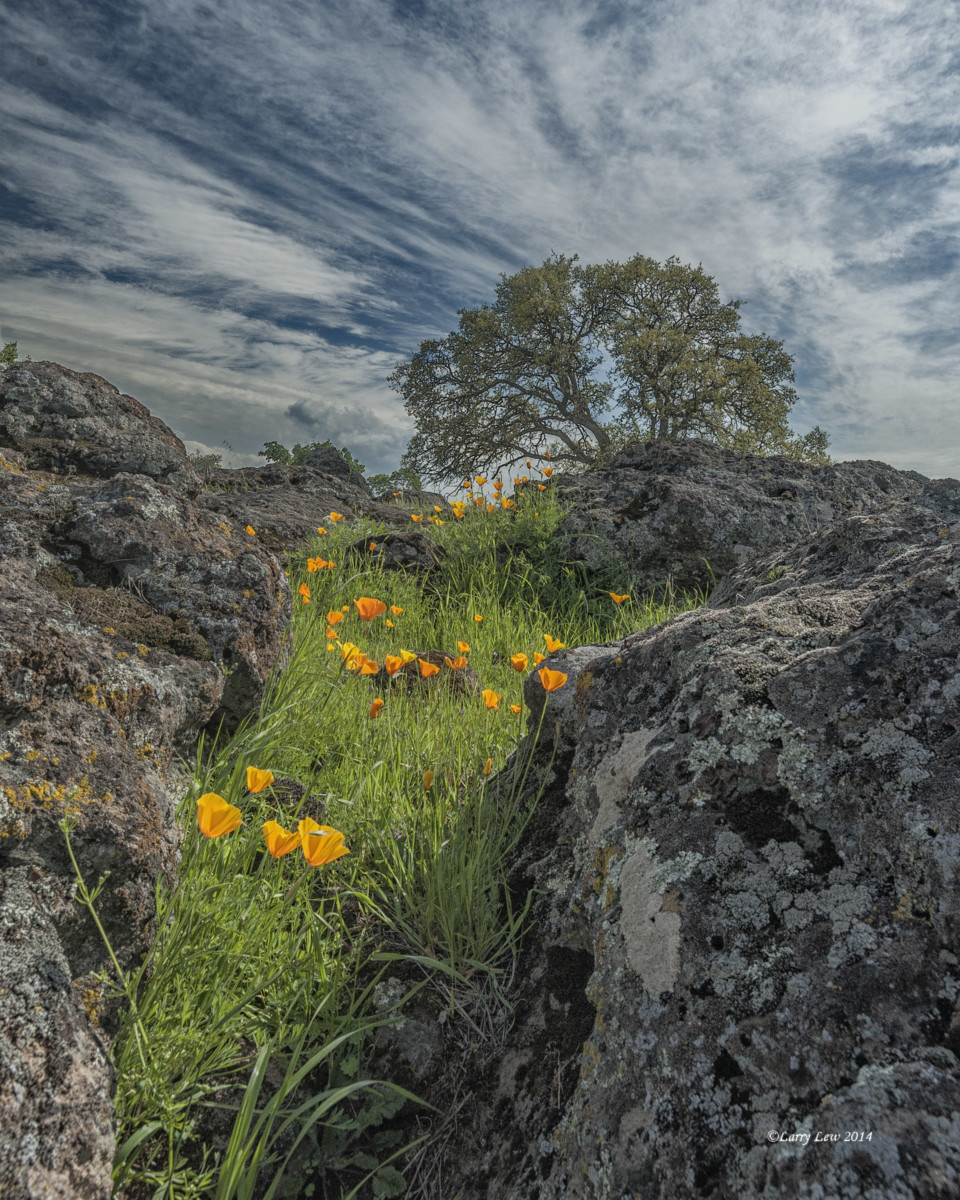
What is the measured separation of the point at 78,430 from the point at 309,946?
4.61 metres

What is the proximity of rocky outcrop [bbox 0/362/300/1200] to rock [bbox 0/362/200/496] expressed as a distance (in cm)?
114

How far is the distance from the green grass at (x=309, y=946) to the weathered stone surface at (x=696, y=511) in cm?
381

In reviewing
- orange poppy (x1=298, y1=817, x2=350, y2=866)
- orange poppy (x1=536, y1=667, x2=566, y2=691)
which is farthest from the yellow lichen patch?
orange poppy (x1=536, y1=667, x2=566, y2=691)

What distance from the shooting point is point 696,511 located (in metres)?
6.71

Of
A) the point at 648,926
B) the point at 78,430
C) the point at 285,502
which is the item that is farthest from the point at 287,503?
the point at 648,926

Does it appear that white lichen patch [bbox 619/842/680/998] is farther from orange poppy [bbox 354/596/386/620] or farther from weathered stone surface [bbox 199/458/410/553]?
weathered stone surface [bbox 199/458/410/553]

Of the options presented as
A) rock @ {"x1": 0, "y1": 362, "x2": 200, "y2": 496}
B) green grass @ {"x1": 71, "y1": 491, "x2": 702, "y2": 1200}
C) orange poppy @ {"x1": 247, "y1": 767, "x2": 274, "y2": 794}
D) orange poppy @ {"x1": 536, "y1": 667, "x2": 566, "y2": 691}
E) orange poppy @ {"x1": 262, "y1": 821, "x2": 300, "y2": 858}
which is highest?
rock @ {"x1": 0, "y1": 362, "x2": 200, "y2": 496}

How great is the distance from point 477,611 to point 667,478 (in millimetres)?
2851

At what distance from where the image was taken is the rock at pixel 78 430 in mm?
4805

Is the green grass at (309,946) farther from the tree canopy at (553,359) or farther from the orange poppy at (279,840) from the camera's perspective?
the tree canopy at (553,359)

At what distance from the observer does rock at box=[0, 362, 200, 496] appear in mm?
4805

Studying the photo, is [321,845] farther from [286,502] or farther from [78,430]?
[286,502]

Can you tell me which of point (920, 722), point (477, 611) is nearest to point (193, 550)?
point (920, 722)

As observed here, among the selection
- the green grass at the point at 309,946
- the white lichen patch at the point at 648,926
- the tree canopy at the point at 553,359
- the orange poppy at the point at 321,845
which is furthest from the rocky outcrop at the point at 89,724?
the tree canopy at the point at 553,359
